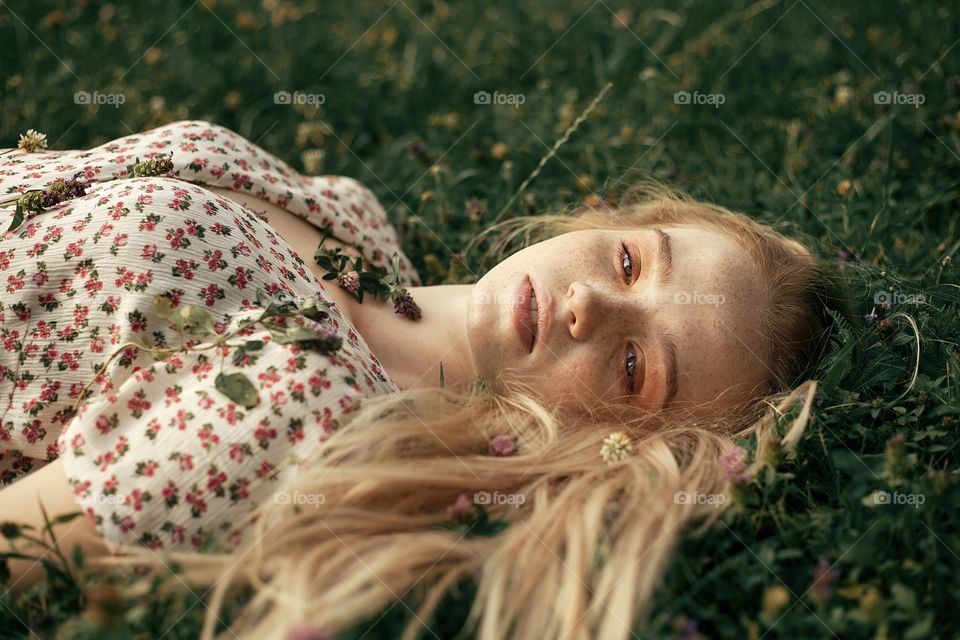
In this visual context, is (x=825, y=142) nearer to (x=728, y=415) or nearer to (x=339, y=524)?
(x=728, y=415)

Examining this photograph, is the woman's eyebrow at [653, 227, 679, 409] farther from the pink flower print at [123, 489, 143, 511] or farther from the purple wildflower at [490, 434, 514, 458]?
the pink flower print at [123, 489, 143, 511]

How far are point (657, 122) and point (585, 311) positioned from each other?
6.02ft

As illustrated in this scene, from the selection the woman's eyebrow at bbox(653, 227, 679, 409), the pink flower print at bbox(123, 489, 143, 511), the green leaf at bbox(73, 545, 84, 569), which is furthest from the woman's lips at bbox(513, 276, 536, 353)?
the green leaf at bbox(73, 545, 84, 569)

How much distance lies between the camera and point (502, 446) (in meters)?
2.01

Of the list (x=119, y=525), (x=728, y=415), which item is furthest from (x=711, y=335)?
(x=119, y=525)

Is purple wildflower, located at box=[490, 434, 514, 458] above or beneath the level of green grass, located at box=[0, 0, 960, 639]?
beneath
